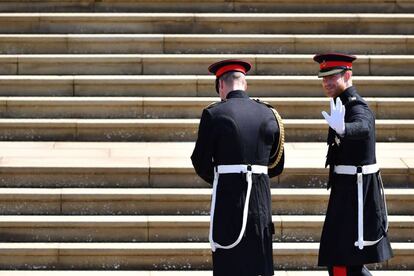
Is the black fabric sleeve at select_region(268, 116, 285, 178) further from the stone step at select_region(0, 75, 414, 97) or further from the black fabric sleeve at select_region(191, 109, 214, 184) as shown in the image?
the stone step at select_region(0, 75, 414, 97)

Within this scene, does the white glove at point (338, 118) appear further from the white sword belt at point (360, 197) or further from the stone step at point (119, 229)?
the stone step at point (119, 229)

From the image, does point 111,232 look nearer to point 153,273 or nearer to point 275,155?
point 153,273

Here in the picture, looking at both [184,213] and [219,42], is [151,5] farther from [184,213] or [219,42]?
[184,213]

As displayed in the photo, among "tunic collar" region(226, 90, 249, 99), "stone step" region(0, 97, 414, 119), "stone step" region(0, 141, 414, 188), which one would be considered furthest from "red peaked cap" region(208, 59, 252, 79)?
"stone step" region(0, 97, 414, 119)

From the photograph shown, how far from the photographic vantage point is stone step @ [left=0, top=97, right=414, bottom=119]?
1170 centimetres

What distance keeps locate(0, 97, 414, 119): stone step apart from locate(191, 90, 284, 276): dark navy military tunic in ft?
14.0

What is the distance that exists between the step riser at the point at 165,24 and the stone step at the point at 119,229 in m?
3.44

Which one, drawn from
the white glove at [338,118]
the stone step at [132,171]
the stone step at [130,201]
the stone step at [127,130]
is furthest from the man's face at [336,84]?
the stone step at [127,130]

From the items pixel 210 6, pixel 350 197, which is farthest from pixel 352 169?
pixel 210 6

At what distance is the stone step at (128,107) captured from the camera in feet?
38.4

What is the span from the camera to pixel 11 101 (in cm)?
1168

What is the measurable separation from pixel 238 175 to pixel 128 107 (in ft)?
14.7

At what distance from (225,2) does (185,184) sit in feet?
11.2

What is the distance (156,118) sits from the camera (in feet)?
38.6
